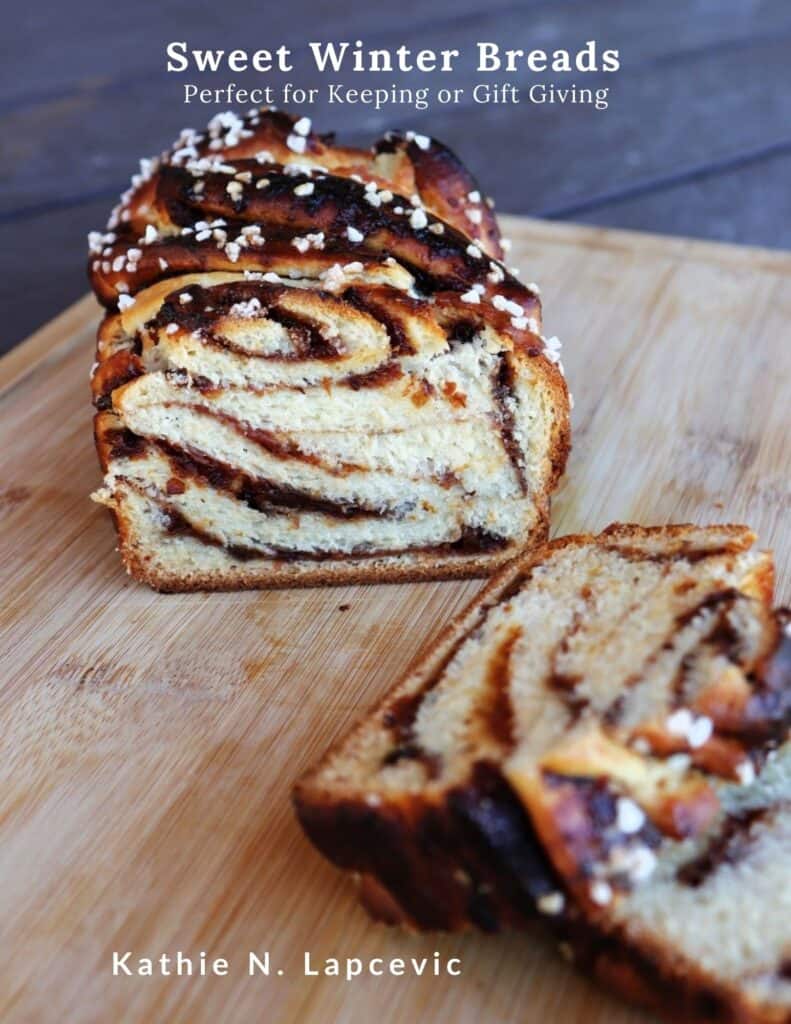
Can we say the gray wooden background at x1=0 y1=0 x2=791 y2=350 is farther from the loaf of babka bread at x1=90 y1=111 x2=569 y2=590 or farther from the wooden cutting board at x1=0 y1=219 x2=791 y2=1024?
the loaf of babka bread at x1=90 y1=111 x2=569 y2=590

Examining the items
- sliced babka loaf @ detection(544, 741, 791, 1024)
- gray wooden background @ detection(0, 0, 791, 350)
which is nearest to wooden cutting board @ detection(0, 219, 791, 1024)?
sliced babka loaf @ detection(544, 741, 791, 1024)

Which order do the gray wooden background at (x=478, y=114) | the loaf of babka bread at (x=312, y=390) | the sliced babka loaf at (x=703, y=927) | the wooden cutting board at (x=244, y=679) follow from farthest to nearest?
the gray wooden background at (x=478, y=114) < the loaf of babka bread at (x=312, y=390) < the wooden cutting board at (x=244, y=679) < the sliced babka loaf at (x=703, y=927)


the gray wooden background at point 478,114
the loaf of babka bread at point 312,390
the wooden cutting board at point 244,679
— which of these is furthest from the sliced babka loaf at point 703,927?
the gray wooden background at point 478,114

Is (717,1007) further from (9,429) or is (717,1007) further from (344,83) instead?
(344,83)

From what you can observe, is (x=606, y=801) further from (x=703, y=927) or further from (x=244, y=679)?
(x=244, y=679)

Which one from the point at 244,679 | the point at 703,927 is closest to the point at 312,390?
the point at 244,679

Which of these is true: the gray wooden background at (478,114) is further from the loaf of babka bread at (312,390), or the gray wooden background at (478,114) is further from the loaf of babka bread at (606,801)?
the loaf of babka bread at (606,801)

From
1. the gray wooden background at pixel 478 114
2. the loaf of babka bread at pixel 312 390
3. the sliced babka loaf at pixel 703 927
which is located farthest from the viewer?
the gray wooden background at pixel 478 114
